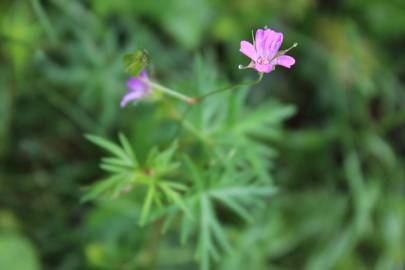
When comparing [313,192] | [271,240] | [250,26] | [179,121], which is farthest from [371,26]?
[179,121]

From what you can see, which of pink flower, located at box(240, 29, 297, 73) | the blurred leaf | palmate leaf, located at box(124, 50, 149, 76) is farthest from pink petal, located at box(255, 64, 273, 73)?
the blurred leaf

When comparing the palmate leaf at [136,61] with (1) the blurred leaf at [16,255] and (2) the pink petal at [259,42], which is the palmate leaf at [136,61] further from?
(1) the blurred leaf at [16,255]

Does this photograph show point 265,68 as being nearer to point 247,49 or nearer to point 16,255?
point 247,49

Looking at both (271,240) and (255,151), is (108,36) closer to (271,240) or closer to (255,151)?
(255,151)

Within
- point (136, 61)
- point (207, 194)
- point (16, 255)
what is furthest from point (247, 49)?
Result: point (16, 255)

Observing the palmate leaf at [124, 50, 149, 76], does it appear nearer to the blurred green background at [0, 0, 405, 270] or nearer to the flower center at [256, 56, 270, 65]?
the flower center at [256, 56, 270, 65]

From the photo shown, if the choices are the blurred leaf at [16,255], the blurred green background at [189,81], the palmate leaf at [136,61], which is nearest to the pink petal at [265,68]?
the palmate leaf at [136,61]
